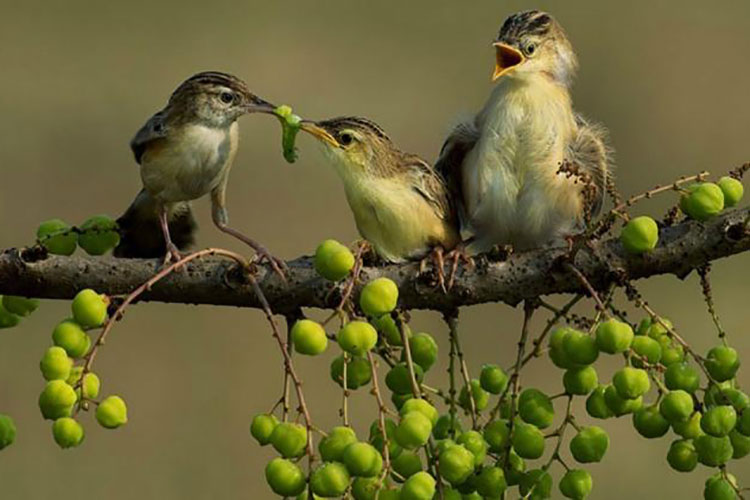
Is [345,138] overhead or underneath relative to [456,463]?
overhead

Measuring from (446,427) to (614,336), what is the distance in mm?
365

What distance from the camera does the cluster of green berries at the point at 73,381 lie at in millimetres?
2346

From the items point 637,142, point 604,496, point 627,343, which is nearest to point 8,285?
point 627,343

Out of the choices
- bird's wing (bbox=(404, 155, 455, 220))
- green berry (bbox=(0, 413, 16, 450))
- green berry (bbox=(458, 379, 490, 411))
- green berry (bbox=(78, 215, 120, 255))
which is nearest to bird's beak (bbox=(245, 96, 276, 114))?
bird's wing (bbox=(404, 155, 455, 220))

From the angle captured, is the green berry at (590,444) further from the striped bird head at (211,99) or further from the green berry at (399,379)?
the striped bird head at (211,99)

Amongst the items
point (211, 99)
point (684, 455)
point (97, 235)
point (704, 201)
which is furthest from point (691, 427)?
point (211, 99)

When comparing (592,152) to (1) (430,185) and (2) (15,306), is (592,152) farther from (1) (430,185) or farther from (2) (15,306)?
(2) (15,306)

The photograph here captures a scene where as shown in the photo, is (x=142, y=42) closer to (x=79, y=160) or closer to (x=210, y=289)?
(x=79, y=160)

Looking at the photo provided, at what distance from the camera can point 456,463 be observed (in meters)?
2.42

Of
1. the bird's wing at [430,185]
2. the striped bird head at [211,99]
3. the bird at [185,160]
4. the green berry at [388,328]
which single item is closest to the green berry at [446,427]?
the green berry at [388,328]

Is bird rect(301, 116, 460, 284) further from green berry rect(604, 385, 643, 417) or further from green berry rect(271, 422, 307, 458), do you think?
green berry rect(271, 422, 307, 458)

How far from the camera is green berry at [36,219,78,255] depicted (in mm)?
2879

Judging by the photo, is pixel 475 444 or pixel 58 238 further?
pixel 58 238

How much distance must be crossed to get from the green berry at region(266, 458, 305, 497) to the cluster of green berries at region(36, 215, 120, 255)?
29.2 inches
